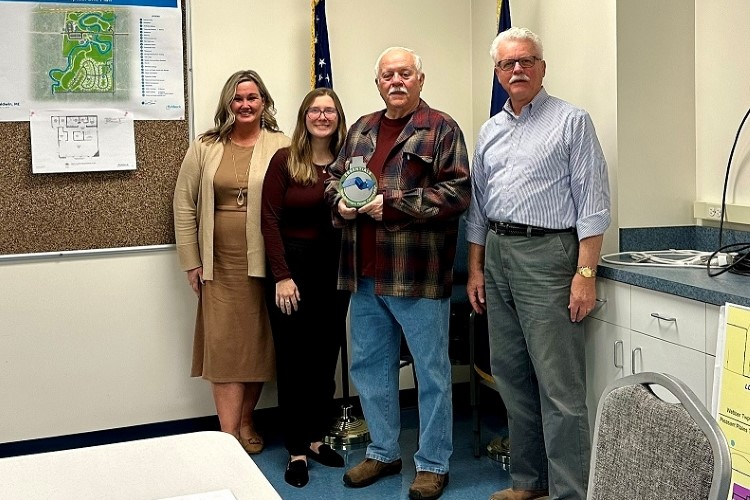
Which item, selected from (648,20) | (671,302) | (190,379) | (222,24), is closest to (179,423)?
(190,379)

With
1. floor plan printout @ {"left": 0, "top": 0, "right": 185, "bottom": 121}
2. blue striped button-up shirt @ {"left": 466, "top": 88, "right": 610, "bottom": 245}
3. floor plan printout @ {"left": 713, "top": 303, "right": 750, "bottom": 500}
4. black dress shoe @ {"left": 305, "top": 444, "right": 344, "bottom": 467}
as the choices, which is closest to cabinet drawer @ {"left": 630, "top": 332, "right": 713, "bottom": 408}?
floor plan printout @ {"left": 713, "top": 303, "right": 750, "bottom": 500}


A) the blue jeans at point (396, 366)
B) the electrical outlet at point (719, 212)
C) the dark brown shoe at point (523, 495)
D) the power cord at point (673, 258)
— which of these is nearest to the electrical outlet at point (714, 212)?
the electrical outlet at point (719, 212)

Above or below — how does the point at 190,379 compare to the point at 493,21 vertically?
below

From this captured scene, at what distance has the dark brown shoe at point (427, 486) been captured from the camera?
10.5 feet

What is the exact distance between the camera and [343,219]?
320 centimetres

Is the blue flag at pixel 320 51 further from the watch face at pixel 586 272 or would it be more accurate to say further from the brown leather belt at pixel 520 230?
the watch face at pixel 586 272

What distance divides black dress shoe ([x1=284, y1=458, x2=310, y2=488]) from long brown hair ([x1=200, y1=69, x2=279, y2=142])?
136cm

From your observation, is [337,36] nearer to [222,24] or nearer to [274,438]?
[222,24]

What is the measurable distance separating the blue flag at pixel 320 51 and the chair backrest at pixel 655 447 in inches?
107

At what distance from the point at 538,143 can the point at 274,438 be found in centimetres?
194

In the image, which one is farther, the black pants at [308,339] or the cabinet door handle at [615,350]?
the black pants at [308,339]

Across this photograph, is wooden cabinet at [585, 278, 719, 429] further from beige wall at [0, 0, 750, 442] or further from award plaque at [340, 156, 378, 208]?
award plaque at [340, 156, 378, 208]

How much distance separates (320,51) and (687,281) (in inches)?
79.9

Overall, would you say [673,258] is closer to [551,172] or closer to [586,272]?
[586,272]
